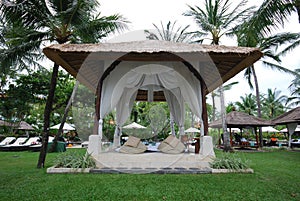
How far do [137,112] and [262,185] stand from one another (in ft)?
44.6

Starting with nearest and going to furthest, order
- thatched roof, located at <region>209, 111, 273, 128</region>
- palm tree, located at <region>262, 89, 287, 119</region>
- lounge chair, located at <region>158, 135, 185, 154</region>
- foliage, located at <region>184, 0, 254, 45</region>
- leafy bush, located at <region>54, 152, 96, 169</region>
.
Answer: leafy bush, located at <region>54, 152, 96, 169</region> → lounge chair, located at <region>158, 135, 185, 154</region> → foliage, located at <region>184, 0, 254, 45</region> → thatched roof, located at <region>209, 111, 273, 128</region> → palm tree, located at <region>262, 89, 287, 119</region>

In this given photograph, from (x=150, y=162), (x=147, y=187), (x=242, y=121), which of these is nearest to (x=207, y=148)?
(x=150, y=162)

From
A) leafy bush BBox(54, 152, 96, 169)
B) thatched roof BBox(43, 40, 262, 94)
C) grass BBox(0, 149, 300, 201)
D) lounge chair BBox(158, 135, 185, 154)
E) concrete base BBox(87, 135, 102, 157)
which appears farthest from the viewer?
lounge chair BBox(158, 135, 185, 154)

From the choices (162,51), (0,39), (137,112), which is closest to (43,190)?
(162,51)

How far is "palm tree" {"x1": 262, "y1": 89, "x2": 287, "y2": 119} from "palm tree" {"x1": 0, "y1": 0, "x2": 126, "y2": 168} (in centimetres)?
2566

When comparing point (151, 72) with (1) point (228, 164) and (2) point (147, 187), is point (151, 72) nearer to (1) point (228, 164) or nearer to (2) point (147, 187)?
(1) point (228, 164)

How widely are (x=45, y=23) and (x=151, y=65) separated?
2853 millimetres

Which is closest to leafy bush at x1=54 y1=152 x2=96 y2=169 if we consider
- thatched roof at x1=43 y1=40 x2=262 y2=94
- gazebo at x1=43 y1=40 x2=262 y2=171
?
gazebo at x1=43 y1=40 x2=262 y2=171

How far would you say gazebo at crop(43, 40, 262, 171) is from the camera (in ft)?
14.1

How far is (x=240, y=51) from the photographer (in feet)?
13.9

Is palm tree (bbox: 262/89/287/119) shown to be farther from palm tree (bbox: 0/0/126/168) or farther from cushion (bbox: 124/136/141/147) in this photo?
palm tree (bbox: 0/0/126/168)

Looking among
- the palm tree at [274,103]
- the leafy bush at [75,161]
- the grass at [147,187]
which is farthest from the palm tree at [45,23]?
the palm tree at [274,103]

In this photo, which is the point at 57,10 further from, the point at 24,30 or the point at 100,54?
the point at 100,54

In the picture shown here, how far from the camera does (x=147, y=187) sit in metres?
3.12
